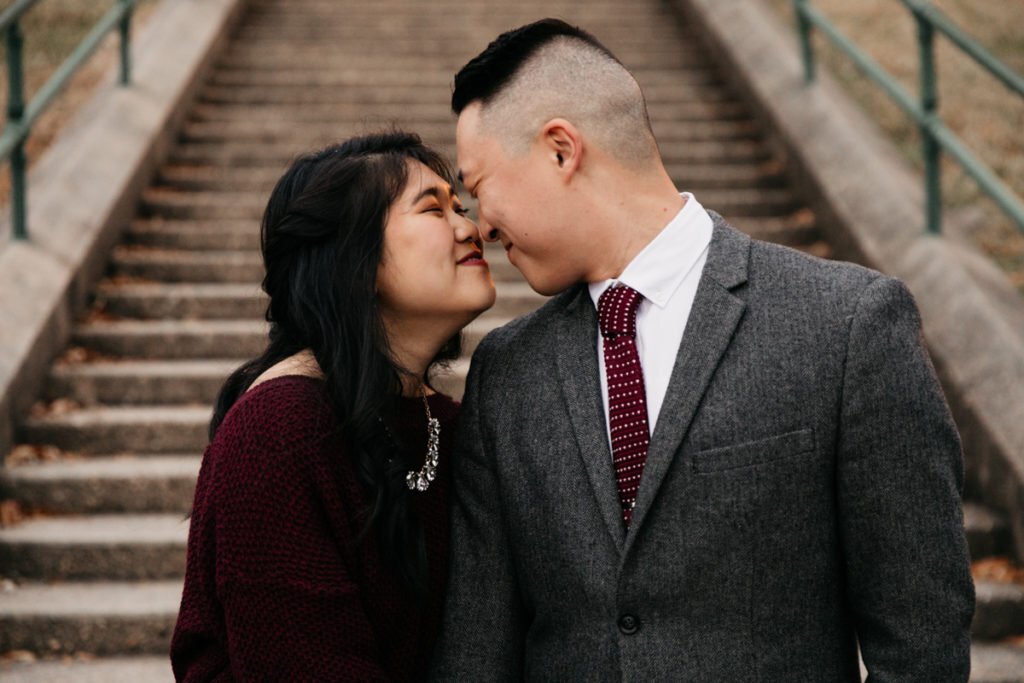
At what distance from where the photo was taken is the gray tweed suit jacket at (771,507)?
171cm

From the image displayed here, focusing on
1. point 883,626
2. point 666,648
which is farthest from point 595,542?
point 883,626

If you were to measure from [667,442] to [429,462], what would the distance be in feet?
2.22

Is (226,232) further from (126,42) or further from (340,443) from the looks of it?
(340,443)

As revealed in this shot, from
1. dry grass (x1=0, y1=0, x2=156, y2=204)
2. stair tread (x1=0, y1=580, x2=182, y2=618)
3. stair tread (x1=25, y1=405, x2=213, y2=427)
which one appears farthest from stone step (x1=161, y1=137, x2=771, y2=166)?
stair tread (x1=0, y1=580, x2=182, y2=618)

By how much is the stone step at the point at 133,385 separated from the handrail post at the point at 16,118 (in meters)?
0.74

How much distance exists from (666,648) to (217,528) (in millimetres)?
823

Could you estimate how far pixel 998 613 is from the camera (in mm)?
3586

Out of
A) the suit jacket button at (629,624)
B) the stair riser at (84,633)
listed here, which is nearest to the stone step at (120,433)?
the stair riser at (84,633)

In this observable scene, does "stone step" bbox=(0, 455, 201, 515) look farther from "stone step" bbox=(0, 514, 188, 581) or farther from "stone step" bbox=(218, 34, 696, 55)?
"stone step" bbox=(218, 34, 696, 55)

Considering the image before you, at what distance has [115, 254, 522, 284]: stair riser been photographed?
5.58 metres

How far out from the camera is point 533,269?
81.0 inches

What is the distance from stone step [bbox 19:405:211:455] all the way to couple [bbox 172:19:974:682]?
2359mm

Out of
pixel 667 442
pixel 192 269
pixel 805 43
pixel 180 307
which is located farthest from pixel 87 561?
pixel 805 43

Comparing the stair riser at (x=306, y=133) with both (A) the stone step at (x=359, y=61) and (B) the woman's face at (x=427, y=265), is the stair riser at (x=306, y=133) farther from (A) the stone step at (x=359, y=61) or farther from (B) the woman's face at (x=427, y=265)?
(B) the woman's face at (x=427, y=265)
